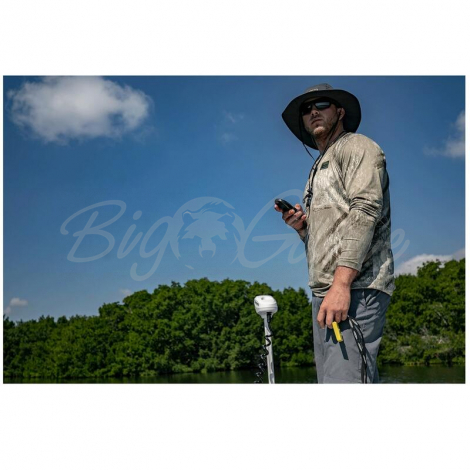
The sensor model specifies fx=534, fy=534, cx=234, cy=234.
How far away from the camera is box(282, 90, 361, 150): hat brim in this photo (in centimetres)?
239

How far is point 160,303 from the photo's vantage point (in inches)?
2507

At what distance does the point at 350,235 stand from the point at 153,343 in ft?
199

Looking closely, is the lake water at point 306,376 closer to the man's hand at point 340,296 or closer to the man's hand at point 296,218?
the man's hand at point 296,218

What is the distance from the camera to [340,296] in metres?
2.05

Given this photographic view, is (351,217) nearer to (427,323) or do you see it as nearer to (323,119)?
(323,119)

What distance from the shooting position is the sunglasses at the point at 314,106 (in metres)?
2.43

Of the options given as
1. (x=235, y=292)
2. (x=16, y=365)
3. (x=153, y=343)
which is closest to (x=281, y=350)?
(x=235, y=292)

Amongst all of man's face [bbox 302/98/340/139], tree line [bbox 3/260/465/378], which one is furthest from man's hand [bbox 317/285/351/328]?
tree line [bbox 3/260/465/378]

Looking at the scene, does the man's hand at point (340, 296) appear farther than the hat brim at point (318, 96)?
No

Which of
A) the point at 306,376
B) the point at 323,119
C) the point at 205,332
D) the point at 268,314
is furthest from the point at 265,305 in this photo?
the point at 205,332

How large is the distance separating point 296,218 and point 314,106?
53 cm

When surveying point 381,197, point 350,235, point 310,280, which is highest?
point 381,197

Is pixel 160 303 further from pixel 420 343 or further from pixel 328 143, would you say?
pixel 328 143

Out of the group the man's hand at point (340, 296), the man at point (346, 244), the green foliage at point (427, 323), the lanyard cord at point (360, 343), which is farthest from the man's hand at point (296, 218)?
the green foliage at point (427, 323)
